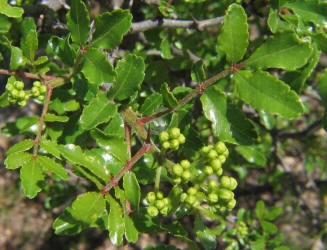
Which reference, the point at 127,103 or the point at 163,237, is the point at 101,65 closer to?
the point at 127,103

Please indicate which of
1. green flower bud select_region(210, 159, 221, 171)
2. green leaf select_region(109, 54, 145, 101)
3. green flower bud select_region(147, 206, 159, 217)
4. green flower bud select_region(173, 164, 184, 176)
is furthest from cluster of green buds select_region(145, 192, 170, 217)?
green leaf select_region(109, 54, 145, 101)

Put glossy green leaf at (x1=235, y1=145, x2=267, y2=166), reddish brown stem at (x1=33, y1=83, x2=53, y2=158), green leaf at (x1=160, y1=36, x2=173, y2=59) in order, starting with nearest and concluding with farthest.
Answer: reddish brown stem at (x1=33, y1=83, x2=53, y2=158) → green leaf at (x1=160, y1=36, x2=173, y2=59) → glossy green leaf at (x1=235, y1=145, x2=267, y2=166)

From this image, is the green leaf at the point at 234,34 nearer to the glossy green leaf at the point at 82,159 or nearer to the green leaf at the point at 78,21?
the green leaf at the point at 78,21

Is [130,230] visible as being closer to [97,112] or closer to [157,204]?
[157,204]

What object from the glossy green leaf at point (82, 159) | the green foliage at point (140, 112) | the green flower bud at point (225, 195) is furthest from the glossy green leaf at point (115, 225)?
the green flower bud at point (225, 195)

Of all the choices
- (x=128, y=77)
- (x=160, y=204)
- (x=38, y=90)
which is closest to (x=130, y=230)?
(x=160, y=204)

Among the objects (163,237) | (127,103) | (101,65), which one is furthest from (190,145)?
(163,237)

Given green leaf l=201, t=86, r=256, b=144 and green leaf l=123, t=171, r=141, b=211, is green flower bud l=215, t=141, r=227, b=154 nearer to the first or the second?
green leaf l=201, t=86, r=256, b=144
